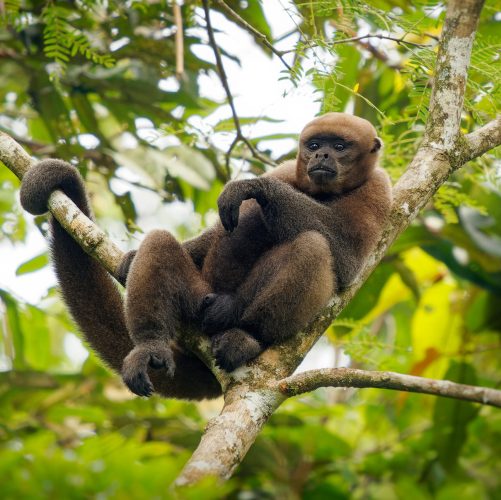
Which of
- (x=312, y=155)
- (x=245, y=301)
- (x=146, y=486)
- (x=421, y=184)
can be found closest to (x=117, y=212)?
(x=312, y=155)

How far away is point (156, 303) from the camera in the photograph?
18.3 feet

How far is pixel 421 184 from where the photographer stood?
228 inches

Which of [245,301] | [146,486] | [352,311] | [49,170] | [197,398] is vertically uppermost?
[49,170]

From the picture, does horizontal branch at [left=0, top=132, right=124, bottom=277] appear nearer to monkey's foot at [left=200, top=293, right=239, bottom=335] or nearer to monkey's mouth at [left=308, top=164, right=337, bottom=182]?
monkey's foot at [left=200, top=293, right=239, bottom=335]

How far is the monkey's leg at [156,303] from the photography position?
5.31 metres

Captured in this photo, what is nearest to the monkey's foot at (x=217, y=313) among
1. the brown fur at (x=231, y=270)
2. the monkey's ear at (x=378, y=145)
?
the brown fur at (x=231, y=270)

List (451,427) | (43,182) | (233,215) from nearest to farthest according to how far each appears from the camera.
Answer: (233,215) < (43,182) < (451,427)

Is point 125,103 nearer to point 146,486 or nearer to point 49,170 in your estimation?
point 49,170

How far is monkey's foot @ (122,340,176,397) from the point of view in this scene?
5238mm

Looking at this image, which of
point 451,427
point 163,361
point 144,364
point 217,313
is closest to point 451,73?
point 217,313

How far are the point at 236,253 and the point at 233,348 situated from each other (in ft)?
4.45

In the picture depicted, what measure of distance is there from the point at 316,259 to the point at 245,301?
2.30 ft

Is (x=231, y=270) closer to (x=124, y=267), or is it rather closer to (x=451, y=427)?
(x=124, y=267)

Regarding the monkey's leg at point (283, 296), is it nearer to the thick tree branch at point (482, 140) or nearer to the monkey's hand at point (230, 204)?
the monkey's hand at point (230, 204)
